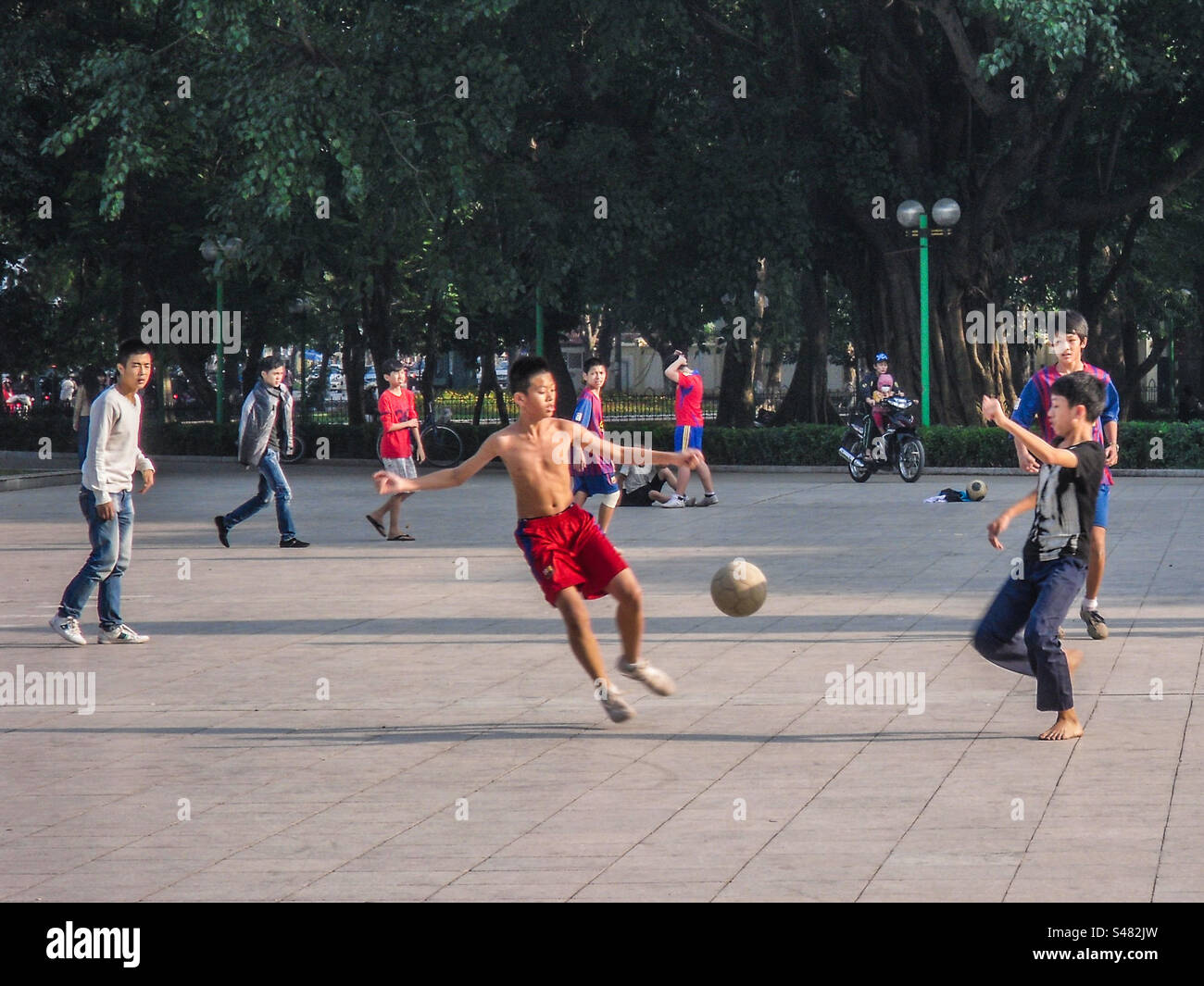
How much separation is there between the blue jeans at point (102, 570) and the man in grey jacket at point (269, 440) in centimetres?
492

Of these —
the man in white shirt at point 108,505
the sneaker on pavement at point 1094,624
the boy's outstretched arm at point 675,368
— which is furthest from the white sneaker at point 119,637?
the boy's outstretched arm at point 675,368

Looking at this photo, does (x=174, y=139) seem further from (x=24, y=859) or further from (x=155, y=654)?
(x=24, y=859)

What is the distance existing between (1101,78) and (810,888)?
84.1ft

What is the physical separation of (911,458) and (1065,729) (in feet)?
57.1

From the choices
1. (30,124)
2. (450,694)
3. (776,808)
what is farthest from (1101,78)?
(776,808)

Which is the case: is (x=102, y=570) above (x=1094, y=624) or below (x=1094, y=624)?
above

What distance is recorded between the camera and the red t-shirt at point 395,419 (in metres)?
17.5

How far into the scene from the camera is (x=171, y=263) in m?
35.0

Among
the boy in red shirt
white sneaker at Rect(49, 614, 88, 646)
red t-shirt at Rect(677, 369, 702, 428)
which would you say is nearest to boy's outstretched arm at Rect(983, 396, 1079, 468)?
white sneaker at Rect(49, 614, 88, 646)

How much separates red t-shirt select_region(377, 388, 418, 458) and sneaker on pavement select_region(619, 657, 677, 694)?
9.39 m

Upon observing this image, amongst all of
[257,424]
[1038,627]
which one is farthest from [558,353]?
[1038,627]

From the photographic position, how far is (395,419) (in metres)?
17.8

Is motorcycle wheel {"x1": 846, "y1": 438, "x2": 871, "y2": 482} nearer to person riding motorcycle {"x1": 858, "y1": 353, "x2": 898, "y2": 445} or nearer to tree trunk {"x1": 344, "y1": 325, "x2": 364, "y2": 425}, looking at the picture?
person riding motorcycle {"x1": 858, "y1": 353, "x2": 898, "y2": 445}

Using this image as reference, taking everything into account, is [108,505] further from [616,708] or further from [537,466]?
[616,708]
